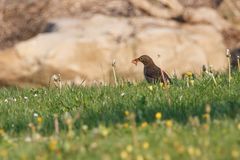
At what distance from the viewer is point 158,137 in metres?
6.91

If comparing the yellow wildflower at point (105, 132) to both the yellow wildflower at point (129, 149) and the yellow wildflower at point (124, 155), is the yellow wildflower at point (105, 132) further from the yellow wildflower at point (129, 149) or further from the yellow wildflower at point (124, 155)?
the yellow wildflower at point (124, 155)

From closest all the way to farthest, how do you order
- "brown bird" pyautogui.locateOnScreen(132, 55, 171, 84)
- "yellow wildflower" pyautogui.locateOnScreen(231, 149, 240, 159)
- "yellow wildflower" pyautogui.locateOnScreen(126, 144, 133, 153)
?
"yellow wildflower" pyautogui.locateOnScreen(231, 149, 240, 159), "yellow wildflower" pyautogui.locateOnScreen(126, 144, 133, 153), "brown bird" pyautogui.locateOnScreen(132, 55, 171, 84)

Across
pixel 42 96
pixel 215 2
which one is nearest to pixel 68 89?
pixel 42 96

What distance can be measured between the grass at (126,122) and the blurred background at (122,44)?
20.7 ft

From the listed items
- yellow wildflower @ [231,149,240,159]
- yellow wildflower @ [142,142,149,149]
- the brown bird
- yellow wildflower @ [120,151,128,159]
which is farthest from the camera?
the brown bird

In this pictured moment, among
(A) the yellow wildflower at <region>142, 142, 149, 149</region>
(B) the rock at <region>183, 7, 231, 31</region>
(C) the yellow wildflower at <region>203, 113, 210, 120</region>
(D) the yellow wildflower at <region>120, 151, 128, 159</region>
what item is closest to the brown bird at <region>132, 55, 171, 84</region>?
(C) the yellow wildflower at <region>203, 113, 210, 120</region>

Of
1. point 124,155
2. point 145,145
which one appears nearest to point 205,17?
point 145,145

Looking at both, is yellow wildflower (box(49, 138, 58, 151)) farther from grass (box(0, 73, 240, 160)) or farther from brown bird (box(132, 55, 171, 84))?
brown bird (box(132, 55, 171, 84))

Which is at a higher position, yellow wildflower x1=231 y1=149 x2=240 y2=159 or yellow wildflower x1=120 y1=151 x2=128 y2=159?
yellow wildflower x1=120 y1=151 x2=128 y2=159

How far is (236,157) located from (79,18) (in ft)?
51.6

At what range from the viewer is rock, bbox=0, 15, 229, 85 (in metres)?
18.3

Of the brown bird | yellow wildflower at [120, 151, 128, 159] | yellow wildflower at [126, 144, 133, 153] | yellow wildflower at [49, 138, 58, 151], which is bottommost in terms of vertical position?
yellow wildflower at [120, 151, 128, 159]

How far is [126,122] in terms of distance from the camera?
812cm

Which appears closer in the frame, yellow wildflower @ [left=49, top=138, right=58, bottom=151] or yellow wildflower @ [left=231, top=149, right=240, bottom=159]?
yellow wildflower @ [left=231, top=149, right=240, bottom=159]
